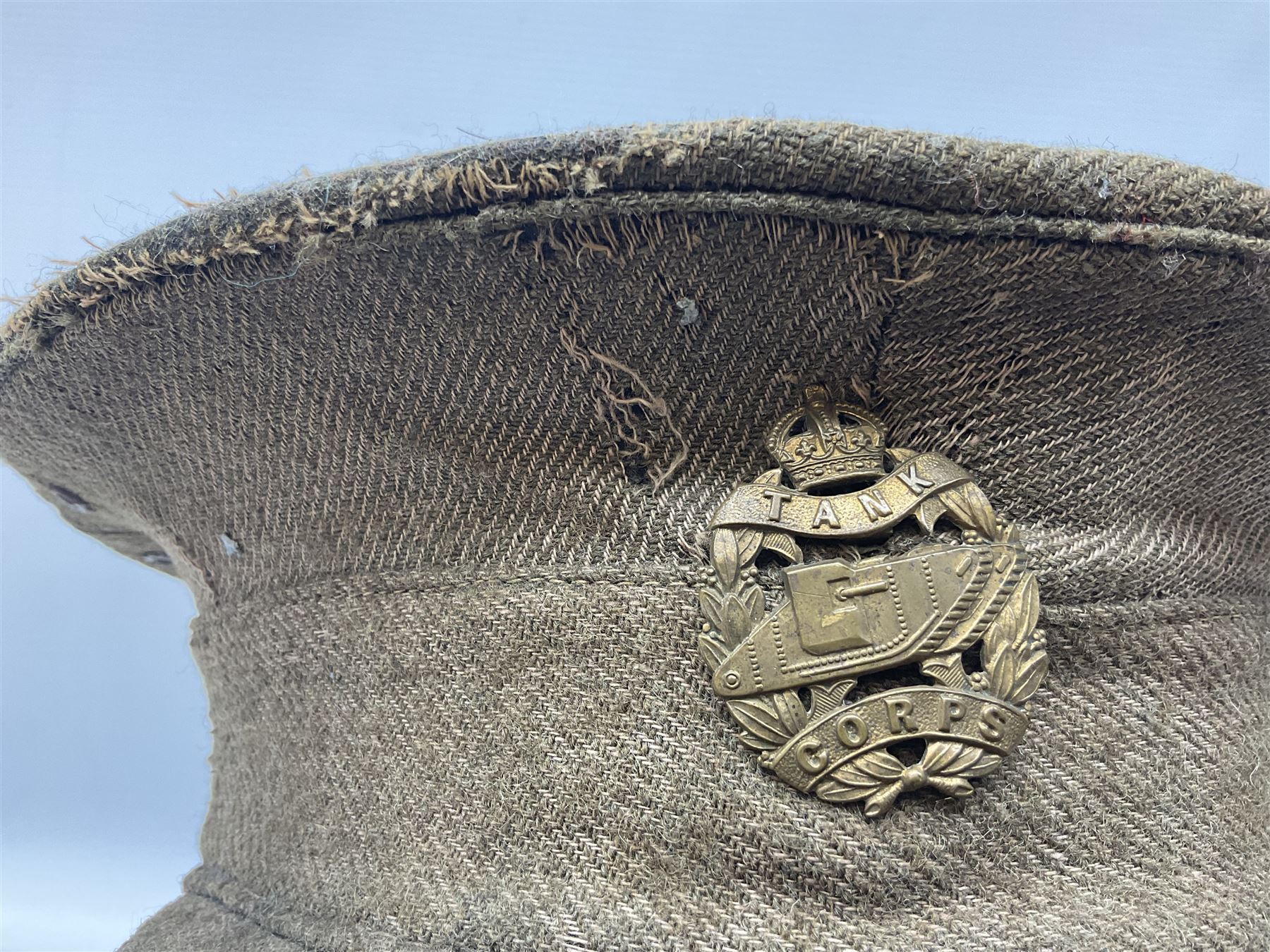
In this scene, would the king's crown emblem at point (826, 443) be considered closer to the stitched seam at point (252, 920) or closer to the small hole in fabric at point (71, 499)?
the stitched seam at point (252, 920)

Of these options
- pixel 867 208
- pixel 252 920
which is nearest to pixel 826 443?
pixel 867 208

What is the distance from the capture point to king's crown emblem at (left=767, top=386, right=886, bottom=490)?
2.40ft

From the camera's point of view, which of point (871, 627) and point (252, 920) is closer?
point (871, 627)

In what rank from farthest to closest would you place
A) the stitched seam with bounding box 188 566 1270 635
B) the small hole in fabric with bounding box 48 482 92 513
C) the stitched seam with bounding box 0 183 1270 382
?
the small hole in fabric with bounding box 48 482 92 513
the stitched seam with bounding box 188 566 1270 635
the stitched seam with bounding box 0 183 1270 382

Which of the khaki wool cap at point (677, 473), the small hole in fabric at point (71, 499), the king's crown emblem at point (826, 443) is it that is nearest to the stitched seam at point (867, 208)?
the khaki wool cap at point (677, 473)

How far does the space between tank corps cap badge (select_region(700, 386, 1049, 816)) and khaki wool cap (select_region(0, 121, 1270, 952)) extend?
0.11 feet

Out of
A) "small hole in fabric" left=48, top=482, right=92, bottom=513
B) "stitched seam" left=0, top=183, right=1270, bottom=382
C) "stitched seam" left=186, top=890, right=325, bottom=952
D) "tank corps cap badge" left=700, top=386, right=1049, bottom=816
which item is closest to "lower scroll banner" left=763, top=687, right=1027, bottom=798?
"tank corps cap badge" left=700, top=386, right=1049, bottom=816

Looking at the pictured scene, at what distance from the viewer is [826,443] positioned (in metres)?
0.74

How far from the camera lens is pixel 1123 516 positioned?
2.60 feet

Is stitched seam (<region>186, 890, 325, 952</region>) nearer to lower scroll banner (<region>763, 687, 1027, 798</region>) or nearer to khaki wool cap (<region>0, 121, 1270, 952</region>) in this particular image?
khaki wool cap (<region>0, 121, 1270, 952</region>)

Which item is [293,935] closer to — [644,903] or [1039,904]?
[644,903]

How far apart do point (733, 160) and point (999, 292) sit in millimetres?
236

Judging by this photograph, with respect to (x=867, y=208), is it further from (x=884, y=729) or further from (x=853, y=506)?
(x=884, y=729)

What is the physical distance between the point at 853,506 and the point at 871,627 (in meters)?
0.10
